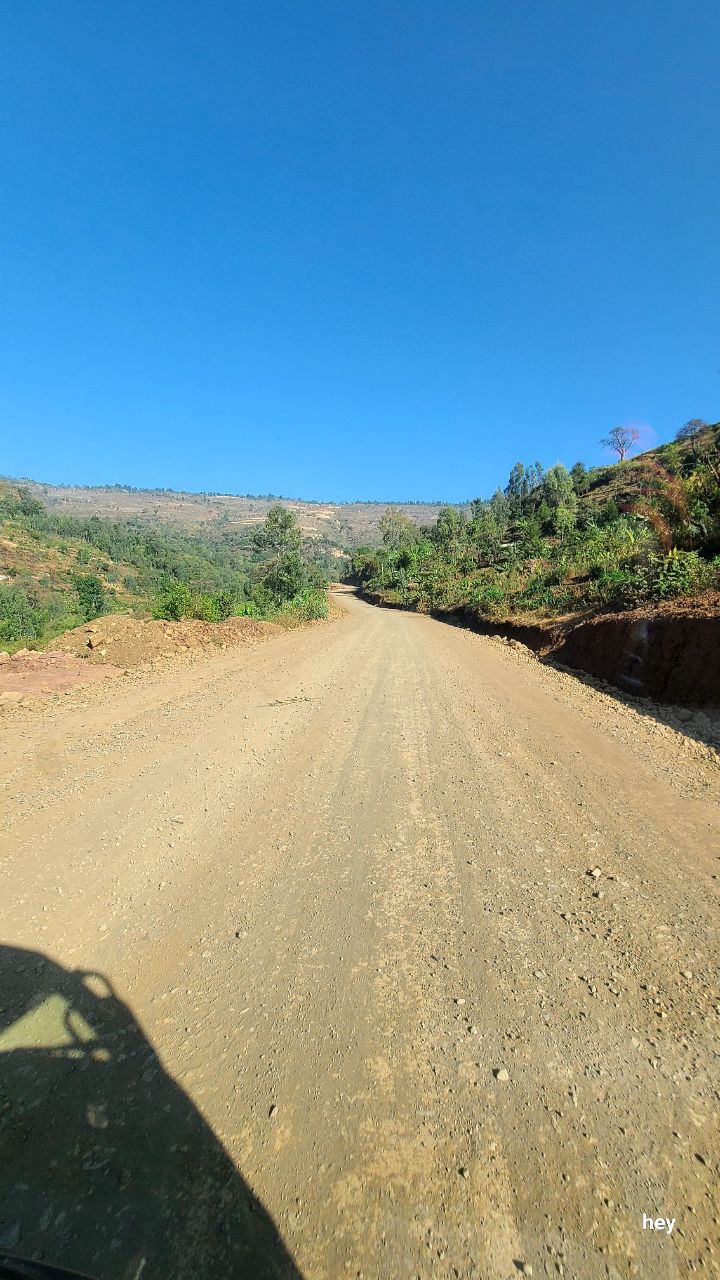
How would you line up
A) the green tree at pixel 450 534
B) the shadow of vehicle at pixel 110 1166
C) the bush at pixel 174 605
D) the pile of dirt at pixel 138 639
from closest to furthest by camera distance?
the shadow of vehicle at pixel 110 1166 < the pile of dirt at pixel 138 639 < the bush at pixel 174 605 < the green tree at pixel 450 534

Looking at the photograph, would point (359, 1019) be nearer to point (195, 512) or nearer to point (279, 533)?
point (279, 533)

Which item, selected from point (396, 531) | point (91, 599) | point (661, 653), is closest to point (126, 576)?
point (91, 599)

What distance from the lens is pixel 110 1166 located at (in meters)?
1.66

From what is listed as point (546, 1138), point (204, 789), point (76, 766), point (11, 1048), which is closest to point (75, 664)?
point (76, 766)

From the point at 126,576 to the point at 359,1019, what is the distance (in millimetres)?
52022

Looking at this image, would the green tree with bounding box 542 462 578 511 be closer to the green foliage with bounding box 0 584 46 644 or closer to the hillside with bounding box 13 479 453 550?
the green foliage with bounding box 0 584 46 644

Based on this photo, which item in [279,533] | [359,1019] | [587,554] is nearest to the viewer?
[359,1019]

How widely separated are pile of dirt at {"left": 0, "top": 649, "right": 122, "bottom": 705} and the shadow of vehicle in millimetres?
5978

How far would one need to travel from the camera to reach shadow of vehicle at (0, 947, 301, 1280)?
4.72 ft

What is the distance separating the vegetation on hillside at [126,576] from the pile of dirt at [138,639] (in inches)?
36.9

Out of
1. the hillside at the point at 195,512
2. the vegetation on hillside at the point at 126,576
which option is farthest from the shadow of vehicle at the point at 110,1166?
the hillside at the point at 195,512

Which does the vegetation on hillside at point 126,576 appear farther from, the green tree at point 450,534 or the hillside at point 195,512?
the hillside at point 195,512

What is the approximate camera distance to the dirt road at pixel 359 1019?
4.99ft

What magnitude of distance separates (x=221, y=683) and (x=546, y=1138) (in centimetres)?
755
